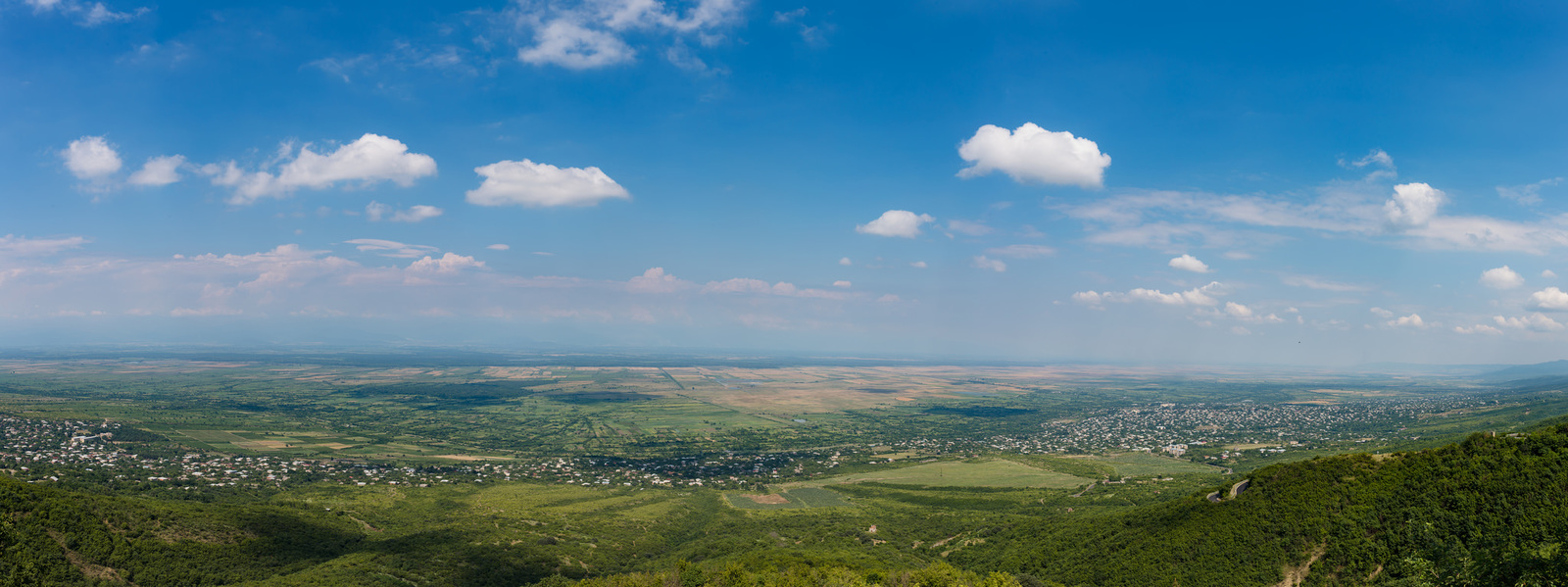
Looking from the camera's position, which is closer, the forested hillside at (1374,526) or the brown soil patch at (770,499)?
the forested hillside at (1374,526)

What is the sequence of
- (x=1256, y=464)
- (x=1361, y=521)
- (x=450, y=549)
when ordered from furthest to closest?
(x=1256, y=464)
(x=450, y=549)
(x=1361, y=521)

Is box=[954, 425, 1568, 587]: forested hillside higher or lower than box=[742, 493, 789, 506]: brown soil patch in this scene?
higher

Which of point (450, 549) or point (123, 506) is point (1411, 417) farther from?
point (123, 506)

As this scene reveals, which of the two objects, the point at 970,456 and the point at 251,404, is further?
the point at 251,404

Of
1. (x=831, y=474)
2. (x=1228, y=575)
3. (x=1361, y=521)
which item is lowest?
(x=831, y=474)

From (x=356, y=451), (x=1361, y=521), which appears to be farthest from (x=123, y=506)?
(x=1361, y=521)

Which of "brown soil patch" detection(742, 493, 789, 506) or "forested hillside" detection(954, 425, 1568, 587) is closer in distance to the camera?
"forested hillside" detection(954, 425, 1568, 587)

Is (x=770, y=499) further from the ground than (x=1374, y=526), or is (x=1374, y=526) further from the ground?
(x=1374, y=526)

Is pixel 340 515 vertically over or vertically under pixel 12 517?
under

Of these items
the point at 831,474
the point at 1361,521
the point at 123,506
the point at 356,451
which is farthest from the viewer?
the point at 356,451

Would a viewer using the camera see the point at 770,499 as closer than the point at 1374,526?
No

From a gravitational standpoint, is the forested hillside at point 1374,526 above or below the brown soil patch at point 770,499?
above
